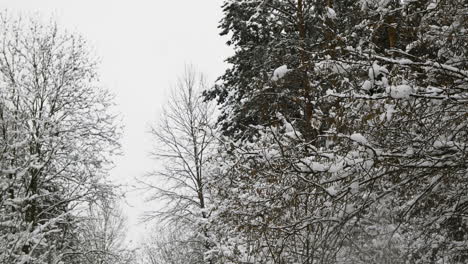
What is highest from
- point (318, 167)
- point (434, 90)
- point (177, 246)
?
point (177, 246)

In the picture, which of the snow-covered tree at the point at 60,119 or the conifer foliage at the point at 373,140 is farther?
the snow-covered tree at the point at 60,119

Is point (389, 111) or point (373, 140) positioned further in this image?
point (373, 140)

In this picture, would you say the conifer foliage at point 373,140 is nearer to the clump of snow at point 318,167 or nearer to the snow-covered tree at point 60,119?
the clump of snow at point 318,167

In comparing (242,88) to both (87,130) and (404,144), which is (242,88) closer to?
(87,130)

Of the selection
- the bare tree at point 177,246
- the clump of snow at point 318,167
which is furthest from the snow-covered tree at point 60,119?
the clump of snow at point 318,167

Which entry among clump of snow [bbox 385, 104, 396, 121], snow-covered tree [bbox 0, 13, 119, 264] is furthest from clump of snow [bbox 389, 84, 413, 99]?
snow-covered tree [bbox 0, 13, 119, 264]

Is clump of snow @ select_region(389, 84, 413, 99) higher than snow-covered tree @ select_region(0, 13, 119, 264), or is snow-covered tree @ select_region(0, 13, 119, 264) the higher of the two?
snow-covered tree @ select_region(0, 13, 119, 264)

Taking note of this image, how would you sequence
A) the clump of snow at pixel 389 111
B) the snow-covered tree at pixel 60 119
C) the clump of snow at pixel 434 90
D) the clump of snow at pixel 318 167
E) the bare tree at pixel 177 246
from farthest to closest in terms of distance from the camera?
1. the bare tree at pixel 177 246
2. the snow-covered tree at pixel 60 119
3. the clump of snow at pixel 318 167
4. the clump of snow at pixel 434 90
5. the clump of snow at pixel 389 111

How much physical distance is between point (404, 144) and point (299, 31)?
5501mm

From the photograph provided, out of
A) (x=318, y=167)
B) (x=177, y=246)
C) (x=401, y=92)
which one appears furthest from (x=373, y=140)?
(x=177, y=246)

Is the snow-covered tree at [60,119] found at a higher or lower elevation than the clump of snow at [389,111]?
higher

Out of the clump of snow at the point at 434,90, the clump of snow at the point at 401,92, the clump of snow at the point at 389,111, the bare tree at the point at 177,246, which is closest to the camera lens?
the clump of snow at the point at 401,92

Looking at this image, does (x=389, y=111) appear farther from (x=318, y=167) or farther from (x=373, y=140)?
(x=318, y=167)

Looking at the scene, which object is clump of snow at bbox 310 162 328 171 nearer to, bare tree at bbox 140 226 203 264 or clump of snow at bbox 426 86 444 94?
clump of snow at bbox 426 86 444 94
